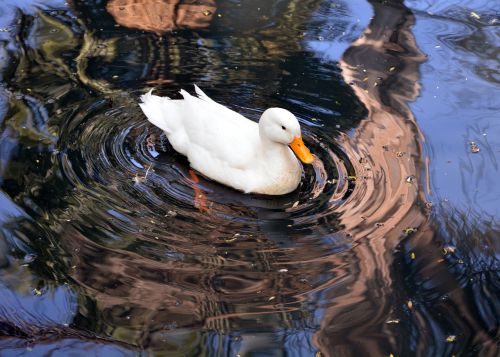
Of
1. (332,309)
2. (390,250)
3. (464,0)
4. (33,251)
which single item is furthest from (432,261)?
(464,0)

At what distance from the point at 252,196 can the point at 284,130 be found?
47 centimetres

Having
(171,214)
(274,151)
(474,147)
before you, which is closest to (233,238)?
(171,214)

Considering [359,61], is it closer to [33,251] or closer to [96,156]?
[96,156]

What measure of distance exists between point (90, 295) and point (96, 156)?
132 centimetres

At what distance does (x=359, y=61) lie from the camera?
6.44 metres

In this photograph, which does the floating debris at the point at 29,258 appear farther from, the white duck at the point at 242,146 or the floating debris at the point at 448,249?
the floating debris at the point at 448,249

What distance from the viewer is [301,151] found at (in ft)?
16.2

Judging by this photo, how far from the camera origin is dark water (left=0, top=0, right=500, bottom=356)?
3871 mm

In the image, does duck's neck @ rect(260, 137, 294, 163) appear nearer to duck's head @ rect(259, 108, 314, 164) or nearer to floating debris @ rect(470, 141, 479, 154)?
duck's head @ rect(259, 108, 314, 164)

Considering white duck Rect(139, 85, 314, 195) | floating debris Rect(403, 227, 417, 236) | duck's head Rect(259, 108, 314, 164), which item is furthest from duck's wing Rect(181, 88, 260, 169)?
floating debris Rect(403, 227, 417, 236)

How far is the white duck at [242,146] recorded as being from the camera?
491cm

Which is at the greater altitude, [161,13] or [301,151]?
[301,151]

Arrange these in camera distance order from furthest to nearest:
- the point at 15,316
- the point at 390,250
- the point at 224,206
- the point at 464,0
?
the point at 464,0, the point at 224,206, the point at 390,250, the point at 15,316

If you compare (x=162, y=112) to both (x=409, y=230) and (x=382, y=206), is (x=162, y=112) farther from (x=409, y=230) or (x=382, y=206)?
(x=409, y=230)
